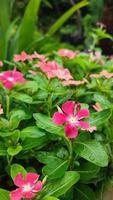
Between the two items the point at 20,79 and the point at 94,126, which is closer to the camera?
the point at 94,126

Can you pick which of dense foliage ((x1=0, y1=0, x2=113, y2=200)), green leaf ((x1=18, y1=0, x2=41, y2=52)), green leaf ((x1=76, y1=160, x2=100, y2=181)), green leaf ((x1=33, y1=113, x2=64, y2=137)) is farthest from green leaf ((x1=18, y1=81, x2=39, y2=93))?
green leaf ((x1=18, y1=0, x2=41, y2=52))

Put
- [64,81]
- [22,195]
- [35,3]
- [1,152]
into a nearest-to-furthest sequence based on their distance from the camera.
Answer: [22,195]
[1,152]
[64,81]
[35,3]

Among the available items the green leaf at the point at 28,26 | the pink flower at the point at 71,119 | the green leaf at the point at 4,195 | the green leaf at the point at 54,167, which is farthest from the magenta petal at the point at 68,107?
the green leaf at the point at 28,26

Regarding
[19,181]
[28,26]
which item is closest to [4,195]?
[19,181]

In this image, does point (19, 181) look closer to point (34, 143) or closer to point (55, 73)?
point (34, 143)

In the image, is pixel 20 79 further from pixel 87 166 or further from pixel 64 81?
pixel 87 166

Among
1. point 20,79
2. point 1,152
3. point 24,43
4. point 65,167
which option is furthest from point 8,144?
point 24,43
